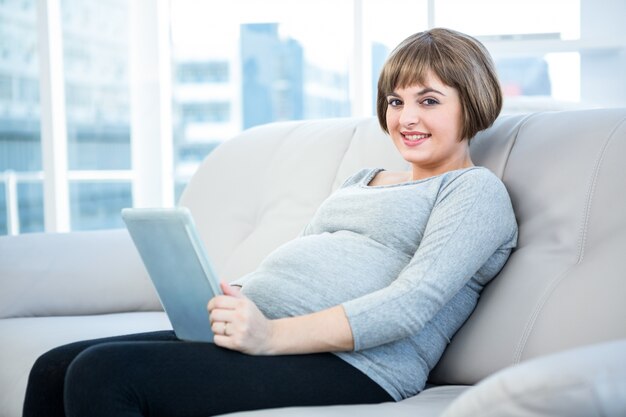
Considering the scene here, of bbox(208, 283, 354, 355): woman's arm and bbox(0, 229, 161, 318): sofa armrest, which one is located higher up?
bbox(208, 283, 354, 355): woman's arm

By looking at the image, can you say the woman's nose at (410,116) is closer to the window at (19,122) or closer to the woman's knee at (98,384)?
the woman's knee at (98,384)

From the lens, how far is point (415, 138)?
65.0 inches

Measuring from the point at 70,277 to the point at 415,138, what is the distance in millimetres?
1015

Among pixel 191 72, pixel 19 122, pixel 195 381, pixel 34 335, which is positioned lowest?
pixel 34 335

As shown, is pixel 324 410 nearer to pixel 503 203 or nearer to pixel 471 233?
pixel 471 233

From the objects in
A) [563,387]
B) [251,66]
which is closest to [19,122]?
[251,66]

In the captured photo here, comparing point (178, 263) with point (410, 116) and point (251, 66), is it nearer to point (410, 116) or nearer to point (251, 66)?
point (410, 116)

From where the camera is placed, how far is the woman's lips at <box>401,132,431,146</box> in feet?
5.39

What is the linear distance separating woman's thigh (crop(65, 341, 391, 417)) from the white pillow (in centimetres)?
46

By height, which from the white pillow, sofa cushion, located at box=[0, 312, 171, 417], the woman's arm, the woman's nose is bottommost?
sofa cushion, located at box=[0, 312, 171, 417]

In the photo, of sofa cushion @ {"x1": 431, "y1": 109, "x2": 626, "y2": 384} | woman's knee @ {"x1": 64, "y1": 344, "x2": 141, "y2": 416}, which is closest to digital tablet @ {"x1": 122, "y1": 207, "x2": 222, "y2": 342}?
woman's knee @ {"x1": 64, "y1": 344, "x2": 141, "y2": 416}

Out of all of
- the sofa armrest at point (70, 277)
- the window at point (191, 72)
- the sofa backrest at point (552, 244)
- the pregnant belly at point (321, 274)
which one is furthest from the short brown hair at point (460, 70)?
the window at point (191, 72)

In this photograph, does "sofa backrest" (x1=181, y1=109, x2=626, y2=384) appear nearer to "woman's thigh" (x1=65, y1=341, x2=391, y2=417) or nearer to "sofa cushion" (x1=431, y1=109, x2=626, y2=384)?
"sofa cushion" (x1=431, y1=109, x2=626, y2=384)

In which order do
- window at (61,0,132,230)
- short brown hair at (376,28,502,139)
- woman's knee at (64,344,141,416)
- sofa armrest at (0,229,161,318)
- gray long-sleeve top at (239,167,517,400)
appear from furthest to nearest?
window at (61,0,132,230) → sofa armrest at (0,229,161,318) → short brown hair at (376,28,502,139) → gray long-sleeve top at (239,167,517,400) → woman's knee at (64,344,141,416)
